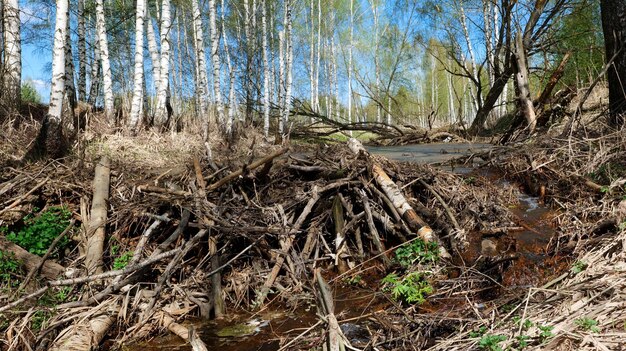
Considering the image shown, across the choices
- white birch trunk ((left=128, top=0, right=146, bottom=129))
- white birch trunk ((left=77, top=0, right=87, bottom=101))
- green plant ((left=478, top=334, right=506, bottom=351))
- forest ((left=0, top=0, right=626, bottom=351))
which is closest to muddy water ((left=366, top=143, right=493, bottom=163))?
forest ((left=0, top=0, right=626, bottom=351))

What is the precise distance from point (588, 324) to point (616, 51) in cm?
512

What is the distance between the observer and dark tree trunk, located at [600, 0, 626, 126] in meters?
5.62

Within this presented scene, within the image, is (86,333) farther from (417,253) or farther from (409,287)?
(417,253)

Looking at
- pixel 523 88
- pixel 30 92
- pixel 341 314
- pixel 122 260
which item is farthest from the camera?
pixel 30 92

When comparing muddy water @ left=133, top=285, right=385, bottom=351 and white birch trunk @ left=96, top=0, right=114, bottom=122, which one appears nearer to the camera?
muddy water @ left=133, top=285, right=385, bottom=351

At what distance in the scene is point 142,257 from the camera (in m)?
4.41

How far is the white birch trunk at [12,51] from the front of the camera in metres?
9.23

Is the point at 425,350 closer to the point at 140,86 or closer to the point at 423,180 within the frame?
the point at 423,180

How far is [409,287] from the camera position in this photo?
3.60 metres

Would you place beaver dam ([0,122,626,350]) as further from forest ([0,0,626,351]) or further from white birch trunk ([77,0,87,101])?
white birch trunk ([77,0,87,101])

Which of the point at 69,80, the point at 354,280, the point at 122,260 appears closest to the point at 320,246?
the point at 354,280

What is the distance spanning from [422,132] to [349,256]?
9.31 metres

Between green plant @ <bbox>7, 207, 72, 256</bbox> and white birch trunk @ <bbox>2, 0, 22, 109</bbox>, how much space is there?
5.64 m

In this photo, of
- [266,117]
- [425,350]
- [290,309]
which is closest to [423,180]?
[290,309]
